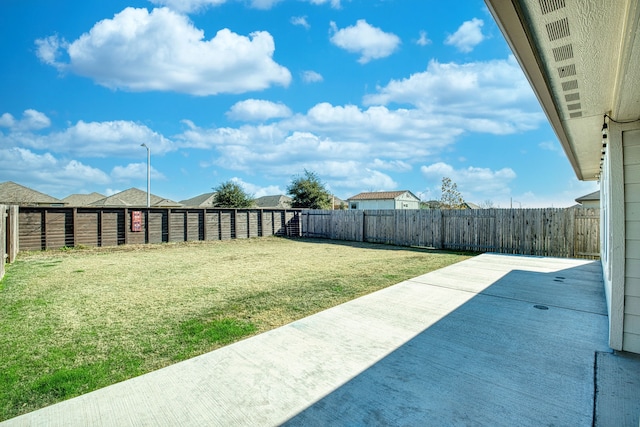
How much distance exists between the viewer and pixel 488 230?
10.6 metres

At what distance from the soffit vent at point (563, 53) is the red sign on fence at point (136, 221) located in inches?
593

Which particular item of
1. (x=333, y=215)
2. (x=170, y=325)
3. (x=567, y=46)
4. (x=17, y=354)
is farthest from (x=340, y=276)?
(x=333, y=215)

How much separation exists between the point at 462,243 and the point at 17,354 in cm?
1186

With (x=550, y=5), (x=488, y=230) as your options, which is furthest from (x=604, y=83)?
(x=488, y=230)

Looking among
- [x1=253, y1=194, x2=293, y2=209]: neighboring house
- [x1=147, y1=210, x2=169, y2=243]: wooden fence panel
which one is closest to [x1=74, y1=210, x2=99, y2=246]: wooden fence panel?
[x1=147, y1=210, x2=169, y2=243]: wooden fence panel

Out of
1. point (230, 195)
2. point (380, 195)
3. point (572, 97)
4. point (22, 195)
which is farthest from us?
point (380, 195)

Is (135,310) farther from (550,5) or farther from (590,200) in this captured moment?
(590,200)

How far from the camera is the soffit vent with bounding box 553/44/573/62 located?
1817mm

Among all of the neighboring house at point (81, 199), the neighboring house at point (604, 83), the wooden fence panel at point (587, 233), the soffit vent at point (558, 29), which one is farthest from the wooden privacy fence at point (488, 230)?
the neighboring house at point (81, 199)

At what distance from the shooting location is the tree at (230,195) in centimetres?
2717

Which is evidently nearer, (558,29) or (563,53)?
(558,29)

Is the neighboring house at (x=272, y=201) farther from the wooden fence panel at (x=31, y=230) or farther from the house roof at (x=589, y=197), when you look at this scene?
the house roof at (x=589, y=197)

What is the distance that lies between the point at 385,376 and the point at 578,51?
102 inches

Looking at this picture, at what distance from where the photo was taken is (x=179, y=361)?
2.62 meters
